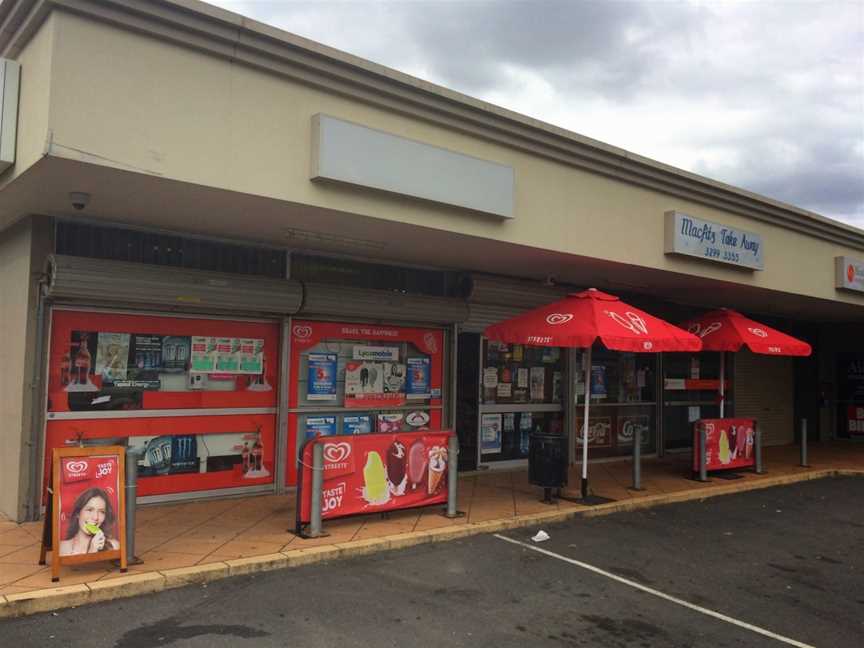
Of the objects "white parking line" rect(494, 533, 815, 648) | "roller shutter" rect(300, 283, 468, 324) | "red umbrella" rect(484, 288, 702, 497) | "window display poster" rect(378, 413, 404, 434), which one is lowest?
"white parking line" rect(494, 533, 815, 648)

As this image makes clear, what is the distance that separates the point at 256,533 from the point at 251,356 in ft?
8.15

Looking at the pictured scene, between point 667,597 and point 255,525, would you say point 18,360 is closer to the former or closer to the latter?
point 255,525

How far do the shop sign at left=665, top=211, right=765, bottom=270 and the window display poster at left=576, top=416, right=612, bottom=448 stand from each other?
368 cm

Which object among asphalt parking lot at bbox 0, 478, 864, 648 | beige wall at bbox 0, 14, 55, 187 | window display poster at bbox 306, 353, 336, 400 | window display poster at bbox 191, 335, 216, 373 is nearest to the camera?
asphalt parking lot at bbox 0, 478, 864, 648

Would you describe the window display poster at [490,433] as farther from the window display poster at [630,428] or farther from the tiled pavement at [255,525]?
the window display poster at [630,428]

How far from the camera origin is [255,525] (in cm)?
715

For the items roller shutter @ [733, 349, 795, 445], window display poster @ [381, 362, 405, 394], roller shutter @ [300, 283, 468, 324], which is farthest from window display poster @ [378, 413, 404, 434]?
roller shutter @ [733, 349, 795, 445]

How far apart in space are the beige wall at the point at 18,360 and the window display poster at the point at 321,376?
3.26 meters

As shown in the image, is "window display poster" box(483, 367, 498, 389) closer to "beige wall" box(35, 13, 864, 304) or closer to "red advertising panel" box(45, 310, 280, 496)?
"beige wall" box(35, 13, 864, 304)

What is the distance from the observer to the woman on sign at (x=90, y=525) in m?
5.34

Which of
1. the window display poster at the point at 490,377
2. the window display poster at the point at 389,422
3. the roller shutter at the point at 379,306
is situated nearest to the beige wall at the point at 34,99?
the roller shutter at the point at 379,306

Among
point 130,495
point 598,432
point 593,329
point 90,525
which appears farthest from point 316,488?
point 598,432

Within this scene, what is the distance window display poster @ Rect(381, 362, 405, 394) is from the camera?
978 centimetres

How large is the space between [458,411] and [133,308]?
16.5ft
